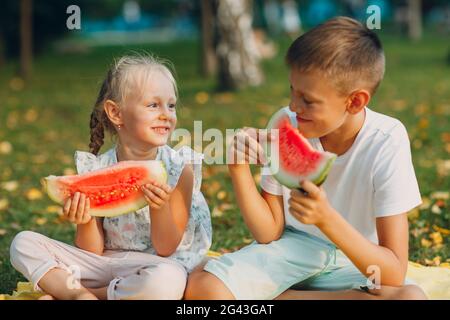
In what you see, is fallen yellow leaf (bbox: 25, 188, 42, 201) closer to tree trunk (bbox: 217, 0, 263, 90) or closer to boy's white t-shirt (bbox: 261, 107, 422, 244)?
boy's white t-shirt (bbox: 261, 107, 422, 244)

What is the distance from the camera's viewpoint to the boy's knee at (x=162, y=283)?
9.87 ft

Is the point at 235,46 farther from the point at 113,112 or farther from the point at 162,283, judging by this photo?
the point at 162,283

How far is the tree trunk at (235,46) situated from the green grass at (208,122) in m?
0.23

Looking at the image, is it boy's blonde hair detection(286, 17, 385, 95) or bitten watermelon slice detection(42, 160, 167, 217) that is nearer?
boy's blonde hair detection(286, 17, 385, 95)

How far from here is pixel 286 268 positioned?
3.19m

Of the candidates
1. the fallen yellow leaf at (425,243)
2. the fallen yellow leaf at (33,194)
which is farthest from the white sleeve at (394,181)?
the fallen yellow leaf at (33,194)

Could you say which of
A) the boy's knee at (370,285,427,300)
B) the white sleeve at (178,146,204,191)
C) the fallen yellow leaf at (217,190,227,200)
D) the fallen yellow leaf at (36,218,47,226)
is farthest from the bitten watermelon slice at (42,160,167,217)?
the fallen yellow leaf at (217,190,227,200)

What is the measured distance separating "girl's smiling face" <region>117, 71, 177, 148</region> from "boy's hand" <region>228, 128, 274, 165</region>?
431 millimetres

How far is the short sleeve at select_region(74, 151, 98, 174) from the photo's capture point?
353cm

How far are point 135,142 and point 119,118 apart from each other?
0.41ft

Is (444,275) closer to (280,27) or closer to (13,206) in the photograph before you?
(13,206)

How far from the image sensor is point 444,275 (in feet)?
11.8

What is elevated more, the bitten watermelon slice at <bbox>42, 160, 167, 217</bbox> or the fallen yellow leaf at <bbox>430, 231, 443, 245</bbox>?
the bitten watermelon slice at <bbox>42, 160, 167, 217</bbox>

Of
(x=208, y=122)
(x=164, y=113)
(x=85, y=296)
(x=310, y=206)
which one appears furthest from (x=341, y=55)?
(x=208, y=122)
